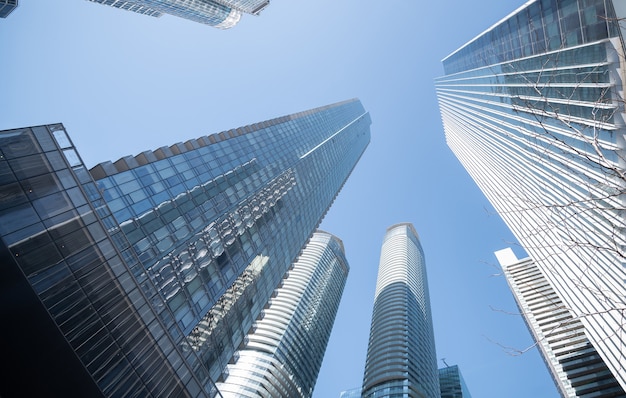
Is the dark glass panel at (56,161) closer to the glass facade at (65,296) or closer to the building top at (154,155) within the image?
the glass facade at (65,296)

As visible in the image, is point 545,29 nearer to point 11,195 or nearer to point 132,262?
point 132,262

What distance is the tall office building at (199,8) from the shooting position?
308ft

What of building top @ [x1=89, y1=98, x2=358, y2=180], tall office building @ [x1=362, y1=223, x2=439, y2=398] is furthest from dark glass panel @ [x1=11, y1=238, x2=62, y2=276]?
tall office building @ [x1=362, y1=223, x2=439, y2=398]

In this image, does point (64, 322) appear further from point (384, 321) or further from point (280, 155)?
point (384, 321)

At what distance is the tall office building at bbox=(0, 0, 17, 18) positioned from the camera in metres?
66.5

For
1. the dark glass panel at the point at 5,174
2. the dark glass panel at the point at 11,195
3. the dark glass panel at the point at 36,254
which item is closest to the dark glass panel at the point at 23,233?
the dark glass panel at the point at 36,254

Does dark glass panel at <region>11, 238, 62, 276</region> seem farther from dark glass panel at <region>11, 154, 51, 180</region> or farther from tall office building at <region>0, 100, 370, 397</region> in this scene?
dark glass panel at <region>11, 154, 51, 180</region>

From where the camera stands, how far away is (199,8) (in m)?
106

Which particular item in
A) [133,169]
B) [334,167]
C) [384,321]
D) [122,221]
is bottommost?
[384,321]

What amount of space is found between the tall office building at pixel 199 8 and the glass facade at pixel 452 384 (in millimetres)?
141290

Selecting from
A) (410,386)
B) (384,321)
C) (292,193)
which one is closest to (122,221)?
(292,193)

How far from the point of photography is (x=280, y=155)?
5850cm

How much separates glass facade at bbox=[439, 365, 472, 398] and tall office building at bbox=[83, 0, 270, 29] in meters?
141

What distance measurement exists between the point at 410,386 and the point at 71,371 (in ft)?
239
